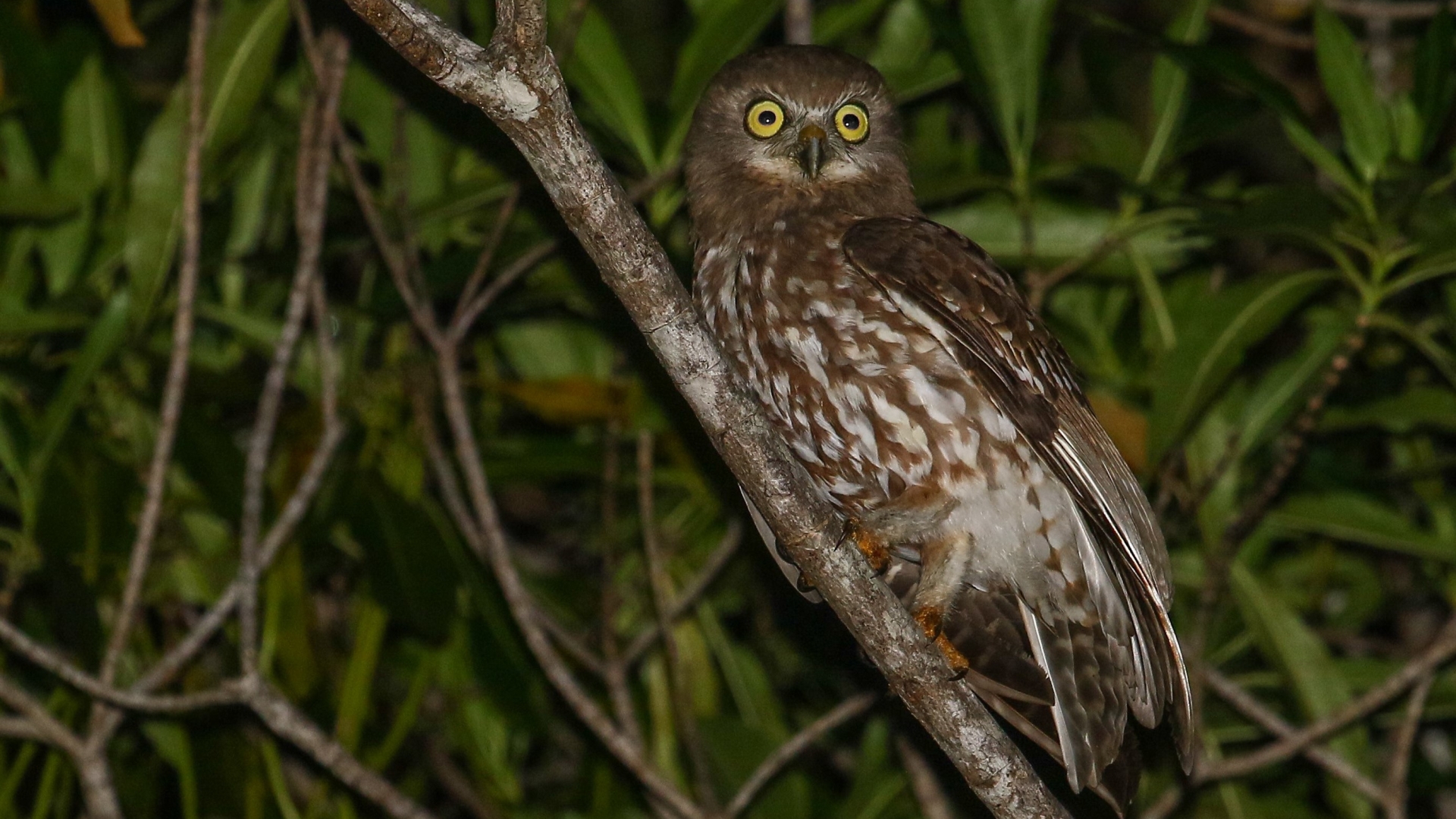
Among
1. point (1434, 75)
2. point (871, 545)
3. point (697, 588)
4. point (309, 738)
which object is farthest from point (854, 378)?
point (1434, 75)

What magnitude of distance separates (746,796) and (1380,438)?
9.11ft

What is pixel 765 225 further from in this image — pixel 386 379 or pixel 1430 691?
pixel 1430 691

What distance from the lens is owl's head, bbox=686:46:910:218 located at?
4453 mm

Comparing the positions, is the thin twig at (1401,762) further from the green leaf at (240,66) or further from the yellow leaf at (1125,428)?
the green leaf at (240,66)

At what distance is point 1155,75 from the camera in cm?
513

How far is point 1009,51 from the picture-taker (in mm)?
4812

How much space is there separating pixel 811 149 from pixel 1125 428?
1.38 m

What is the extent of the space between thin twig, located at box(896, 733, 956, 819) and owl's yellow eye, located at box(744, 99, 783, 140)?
73.1 inches

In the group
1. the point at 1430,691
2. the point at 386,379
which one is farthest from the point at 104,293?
the point at 1430,691

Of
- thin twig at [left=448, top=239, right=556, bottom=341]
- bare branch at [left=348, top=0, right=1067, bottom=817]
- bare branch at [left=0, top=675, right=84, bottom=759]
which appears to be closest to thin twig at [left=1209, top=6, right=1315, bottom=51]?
thin twig at [left=448, top=239, right=556, bottom=341]

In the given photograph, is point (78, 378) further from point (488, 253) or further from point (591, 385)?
point (591, 385)

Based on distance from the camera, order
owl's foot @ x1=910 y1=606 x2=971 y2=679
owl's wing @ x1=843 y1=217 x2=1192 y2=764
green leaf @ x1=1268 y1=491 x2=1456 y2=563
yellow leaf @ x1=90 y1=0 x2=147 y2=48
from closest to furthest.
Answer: owl's wing @ x1=843 y1=217 x2=1192 y2=764
owl's foot @ x1=910 y1=606 x2=971 y2=679
yellow leaf @ x1=90 y1=0 x2=147 y2=48
green leaf @ x1=1268 y1=491 x2=1456 y2=563

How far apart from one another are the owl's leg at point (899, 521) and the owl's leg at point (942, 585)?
0.06 m

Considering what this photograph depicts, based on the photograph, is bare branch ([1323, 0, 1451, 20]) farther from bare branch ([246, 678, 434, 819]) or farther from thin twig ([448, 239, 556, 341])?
bare branch ([246, 678, 434, 819])
